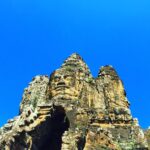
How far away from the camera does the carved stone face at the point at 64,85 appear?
54.2 metres

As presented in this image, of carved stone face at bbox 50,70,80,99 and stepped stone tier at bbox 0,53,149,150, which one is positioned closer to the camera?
stepped stone tier at bbox 0,53,149,150

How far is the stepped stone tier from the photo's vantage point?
4831cm

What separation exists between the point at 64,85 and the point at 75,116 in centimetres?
637

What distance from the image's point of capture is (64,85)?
181 ft

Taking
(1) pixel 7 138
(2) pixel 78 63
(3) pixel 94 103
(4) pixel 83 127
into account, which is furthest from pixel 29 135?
(2) pixel 78 63

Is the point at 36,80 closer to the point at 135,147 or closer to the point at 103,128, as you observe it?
the point at 103,128

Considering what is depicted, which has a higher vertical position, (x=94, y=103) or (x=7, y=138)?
(x=94, y=103)

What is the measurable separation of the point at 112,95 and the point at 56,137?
941 cm

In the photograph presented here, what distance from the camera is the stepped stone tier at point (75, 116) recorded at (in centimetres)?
4831

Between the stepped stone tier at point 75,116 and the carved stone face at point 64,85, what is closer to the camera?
the stepped stone tier at point 75,116

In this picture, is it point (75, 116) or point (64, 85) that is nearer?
point (75, 116)

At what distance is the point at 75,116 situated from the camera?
4997 cm

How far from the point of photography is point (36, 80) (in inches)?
2451

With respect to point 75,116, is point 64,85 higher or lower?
higher
